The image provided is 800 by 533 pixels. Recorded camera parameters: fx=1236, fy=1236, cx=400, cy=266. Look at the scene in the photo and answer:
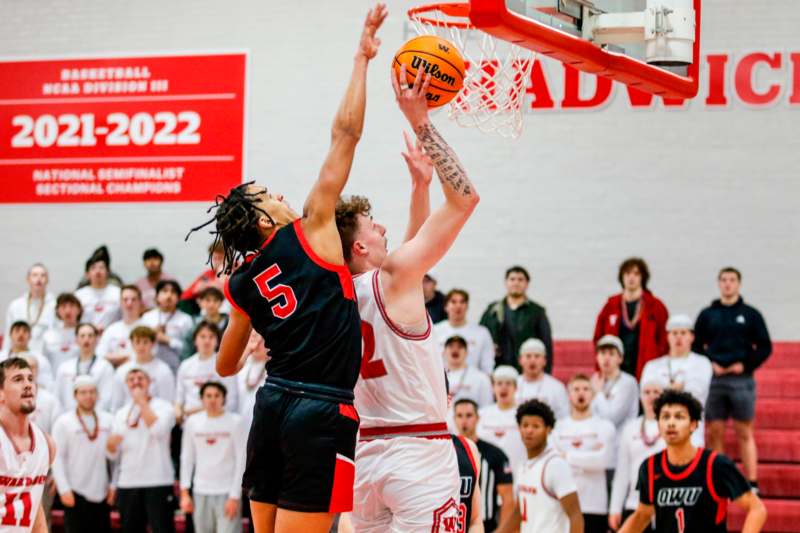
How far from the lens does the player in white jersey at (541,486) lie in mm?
9172

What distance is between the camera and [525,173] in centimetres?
1547

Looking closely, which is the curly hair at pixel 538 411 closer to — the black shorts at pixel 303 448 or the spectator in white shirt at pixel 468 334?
the spectator in white shirt at pixel 468 334

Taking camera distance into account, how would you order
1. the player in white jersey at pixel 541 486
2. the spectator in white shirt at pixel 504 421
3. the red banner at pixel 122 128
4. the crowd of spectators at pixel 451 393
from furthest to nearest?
the red banner at pixel 122 128, the spectator in white shirt at pixel 504 421, the crowd of spectators at pixel 451 393, the player in white jersey at pixel 541 486

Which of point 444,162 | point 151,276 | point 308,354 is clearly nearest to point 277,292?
point 308,354

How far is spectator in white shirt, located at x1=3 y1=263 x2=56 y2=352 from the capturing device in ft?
47.1

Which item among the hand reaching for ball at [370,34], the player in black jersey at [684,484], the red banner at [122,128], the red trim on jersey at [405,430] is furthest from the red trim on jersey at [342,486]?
the red banner at [122,128]

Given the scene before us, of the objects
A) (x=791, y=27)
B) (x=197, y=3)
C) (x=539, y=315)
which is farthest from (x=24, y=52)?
(x=791, y=27)

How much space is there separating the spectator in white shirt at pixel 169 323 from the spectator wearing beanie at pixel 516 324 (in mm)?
3341

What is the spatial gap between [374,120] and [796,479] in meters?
6.95

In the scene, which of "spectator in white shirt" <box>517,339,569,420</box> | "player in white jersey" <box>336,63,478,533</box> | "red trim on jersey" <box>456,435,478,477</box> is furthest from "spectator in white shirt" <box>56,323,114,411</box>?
"player in white jersey" <box>336,63,478,533</box>

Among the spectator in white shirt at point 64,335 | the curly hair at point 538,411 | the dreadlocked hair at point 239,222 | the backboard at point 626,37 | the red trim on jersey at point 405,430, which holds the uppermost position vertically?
the backboard at point 626,37

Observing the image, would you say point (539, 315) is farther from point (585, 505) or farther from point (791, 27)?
point (791, 27)

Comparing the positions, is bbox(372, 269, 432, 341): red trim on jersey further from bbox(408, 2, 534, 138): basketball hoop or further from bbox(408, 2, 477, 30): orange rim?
bbox(408, 2, 477, 30): orange rim

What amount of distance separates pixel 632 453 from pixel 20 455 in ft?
17.8
